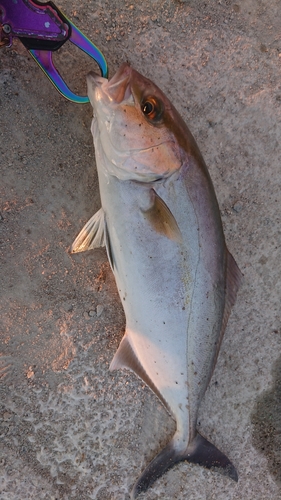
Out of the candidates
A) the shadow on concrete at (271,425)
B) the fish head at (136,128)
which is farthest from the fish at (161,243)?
the shadow on concrete at (271,425)

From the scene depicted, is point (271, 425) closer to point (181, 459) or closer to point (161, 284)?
point (181, 459)

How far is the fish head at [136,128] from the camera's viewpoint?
1571mm

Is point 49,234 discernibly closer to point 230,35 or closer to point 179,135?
point 179,135

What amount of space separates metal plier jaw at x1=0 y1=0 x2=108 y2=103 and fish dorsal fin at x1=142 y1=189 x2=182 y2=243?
31.0 inches

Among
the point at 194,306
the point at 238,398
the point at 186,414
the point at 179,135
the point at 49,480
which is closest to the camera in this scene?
the point at 179,135

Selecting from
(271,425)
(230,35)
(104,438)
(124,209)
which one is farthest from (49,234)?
(271,425)

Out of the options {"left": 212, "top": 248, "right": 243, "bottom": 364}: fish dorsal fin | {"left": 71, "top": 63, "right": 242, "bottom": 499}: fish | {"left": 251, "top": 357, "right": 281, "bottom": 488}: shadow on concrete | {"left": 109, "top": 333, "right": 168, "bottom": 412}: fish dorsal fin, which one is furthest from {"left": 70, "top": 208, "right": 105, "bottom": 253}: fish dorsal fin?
{"left": 251, "top": 357, "right": 281, "bottom": 488}: shadow on concrete

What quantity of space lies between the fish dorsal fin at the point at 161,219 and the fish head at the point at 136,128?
105 mm

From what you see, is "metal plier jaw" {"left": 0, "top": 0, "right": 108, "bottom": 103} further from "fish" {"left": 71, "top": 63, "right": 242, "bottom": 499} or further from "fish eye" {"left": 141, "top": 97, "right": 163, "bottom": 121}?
"fish eye" {"left": 141, "top": 97, "right": 163, "bottom": 121}

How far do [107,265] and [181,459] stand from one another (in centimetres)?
116

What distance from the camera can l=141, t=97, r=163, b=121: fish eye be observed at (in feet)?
5.18

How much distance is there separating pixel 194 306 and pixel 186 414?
2.04ft

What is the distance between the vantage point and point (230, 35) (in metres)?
2.15

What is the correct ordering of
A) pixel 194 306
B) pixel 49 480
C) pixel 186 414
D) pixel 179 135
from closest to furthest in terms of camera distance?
1. pixel 179 135
2. pixel 194 306
3. pixel 186 414
4. pixel 49 480
